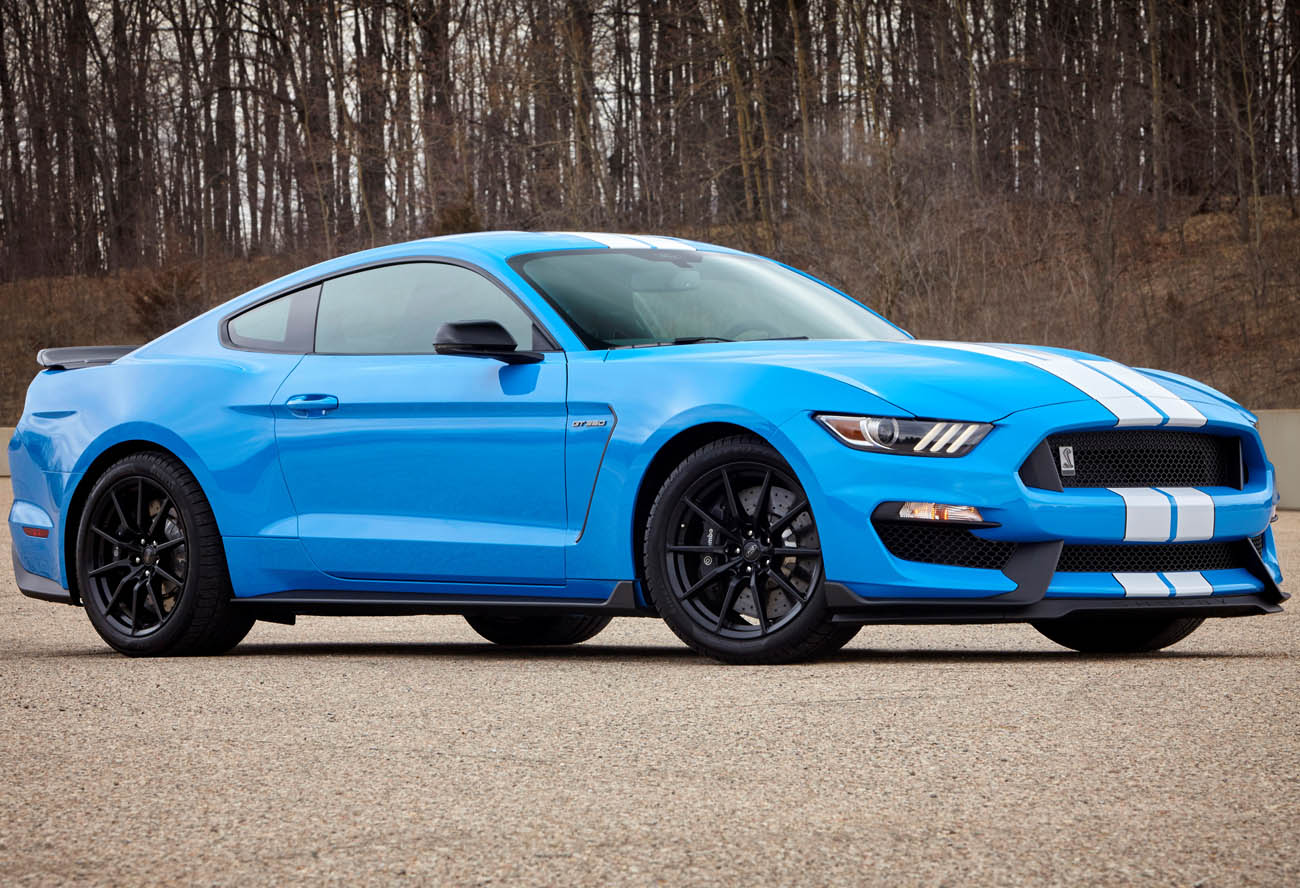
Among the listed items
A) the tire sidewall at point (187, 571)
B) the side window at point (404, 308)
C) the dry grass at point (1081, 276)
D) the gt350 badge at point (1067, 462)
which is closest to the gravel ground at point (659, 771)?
the tire sidewall at point (187, 571)

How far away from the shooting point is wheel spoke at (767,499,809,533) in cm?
573

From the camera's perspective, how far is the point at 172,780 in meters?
4.16

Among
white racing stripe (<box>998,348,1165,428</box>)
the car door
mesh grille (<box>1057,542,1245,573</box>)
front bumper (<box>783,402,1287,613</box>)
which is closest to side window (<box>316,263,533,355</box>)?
the car door

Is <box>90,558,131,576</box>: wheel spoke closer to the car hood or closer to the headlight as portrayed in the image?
the car hood

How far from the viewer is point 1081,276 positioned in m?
30.4

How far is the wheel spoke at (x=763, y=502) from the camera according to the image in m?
5.78

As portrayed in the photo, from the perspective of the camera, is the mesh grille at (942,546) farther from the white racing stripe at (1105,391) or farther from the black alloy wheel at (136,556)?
the black alloy wheel at (136,556)

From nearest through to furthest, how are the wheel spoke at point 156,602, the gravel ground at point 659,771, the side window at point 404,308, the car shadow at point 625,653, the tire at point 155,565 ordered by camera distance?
the gravel ground at point 659,771, the car shadow at point 625,653, the side window at point 404,308, the tire at point 155,565, the wheel spoke at point 156,602

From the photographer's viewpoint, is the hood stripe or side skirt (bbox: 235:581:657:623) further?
side skirt (bbox: 235:581:657:623)

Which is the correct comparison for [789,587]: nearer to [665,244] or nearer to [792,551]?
[792,551]

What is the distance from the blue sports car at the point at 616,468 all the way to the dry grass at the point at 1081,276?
20.8 m

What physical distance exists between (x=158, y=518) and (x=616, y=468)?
7.31 ft

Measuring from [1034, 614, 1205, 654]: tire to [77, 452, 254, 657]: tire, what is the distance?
3.19m

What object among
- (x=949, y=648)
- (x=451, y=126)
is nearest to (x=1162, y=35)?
(x=451, y=126)
